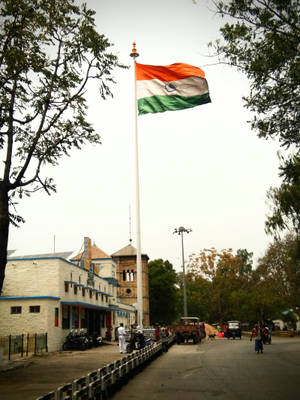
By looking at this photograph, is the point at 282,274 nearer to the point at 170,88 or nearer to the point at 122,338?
the point at 122,338

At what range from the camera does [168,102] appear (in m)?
19.6

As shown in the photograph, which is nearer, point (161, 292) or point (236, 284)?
point (236, 284)

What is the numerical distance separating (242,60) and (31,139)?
8.45 meters

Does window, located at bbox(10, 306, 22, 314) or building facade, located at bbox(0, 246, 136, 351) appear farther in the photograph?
window, located at bbox(10, 306, 22, 314)

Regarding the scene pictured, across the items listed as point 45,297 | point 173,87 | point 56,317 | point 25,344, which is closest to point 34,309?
point 45,297

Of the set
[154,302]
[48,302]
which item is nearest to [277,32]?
[48,302]

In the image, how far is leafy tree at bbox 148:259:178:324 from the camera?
87.6 metres

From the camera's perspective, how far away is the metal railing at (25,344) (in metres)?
24.5

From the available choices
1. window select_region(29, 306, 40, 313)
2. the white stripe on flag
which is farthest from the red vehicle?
the white stripe on flag

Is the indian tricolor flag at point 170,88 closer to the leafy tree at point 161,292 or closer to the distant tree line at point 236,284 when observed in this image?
the distant tree line at point 236,284

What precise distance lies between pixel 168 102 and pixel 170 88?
69cm

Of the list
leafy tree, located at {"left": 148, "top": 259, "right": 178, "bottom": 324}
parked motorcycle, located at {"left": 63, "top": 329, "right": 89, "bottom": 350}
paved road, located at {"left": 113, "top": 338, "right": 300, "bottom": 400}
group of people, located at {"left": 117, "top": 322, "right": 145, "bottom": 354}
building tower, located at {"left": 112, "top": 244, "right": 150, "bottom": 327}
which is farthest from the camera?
leafy tree, located at {"left": 148, "top": 259, "right": 178, "bottom": 324}

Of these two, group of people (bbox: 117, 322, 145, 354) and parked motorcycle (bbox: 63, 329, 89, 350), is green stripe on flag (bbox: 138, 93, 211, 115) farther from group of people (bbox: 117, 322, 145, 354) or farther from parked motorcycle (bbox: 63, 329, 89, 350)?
parked motorcycle (bbox: 63, 329, 89, 350)

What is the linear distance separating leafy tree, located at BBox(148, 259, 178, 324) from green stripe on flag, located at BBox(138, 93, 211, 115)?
233 ft
